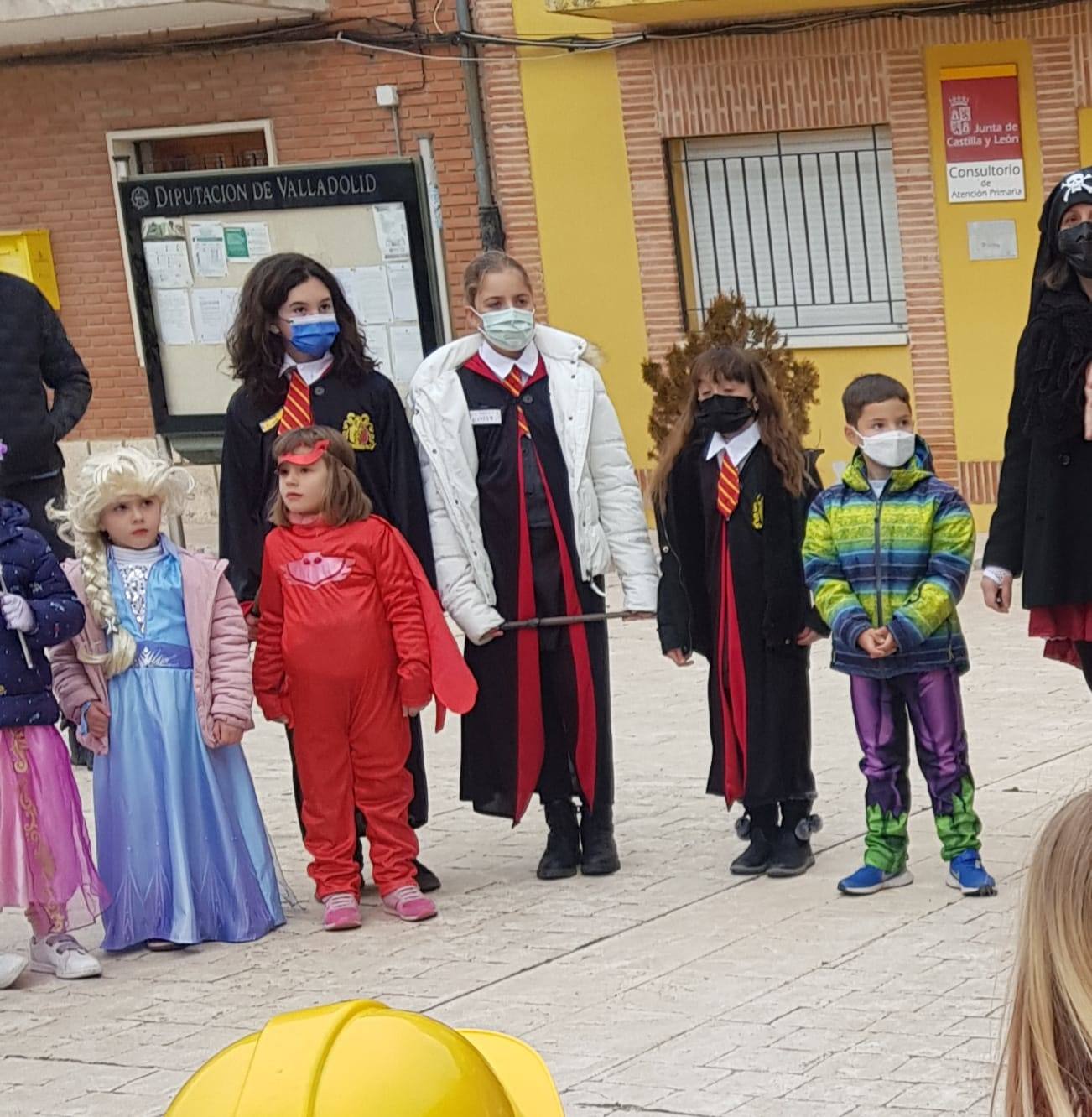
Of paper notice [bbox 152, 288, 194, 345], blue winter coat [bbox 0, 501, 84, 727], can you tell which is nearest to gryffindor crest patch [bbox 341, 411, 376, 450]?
blue winter coat [bbox 0, 501, 84, 727]

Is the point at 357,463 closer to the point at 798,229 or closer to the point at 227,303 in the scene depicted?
the point at 227,303

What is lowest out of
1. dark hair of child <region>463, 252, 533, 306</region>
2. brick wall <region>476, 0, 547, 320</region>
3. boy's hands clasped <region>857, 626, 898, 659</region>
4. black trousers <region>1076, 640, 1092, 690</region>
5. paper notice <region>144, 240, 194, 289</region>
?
black trousers <region>1076, 640, 1092, 690</region>

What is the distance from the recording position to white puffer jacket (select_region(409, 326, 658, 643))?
7.06 meters

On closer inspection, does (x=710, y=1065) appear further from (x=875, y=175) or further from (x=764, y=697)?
(x=875, y=175)

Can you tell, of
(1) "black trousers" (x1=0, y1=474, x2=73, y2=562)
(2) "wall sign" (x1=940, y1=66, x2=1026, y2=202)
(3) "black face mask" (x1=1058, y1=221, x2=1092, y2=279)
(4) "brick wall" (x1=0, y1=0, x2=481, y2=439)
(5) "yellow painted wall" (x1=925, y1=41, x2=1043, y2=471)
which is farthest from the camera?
(4) "brick wall" (x1=0, y1=0, x2=481, y2=439)

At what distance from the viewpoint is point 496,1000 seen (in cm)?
605

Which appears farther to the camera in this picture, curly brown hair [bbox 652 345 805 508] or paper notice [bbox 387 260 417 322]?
paper notice [bbox 387 260 417 322]

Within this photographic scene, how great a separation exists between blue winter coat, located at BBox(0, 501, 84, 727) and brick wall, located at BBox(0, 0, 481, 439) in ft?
33.0

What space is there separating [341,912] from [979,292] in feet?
28.6

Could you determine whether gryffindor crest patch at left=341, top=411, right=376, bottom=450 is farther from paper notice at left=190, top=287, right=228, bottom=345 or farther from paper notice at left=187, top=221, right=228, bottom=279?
paper notice at left=187, top=221, right=228, bottom=279

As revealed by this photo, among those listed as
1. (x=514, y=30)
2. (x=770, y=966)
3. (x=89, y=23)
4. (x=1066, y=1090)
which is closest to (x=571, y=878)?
(x=770, y=966)

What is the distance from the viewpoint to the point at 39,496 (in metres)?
9.29

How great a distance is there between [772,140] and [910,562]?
9202mm

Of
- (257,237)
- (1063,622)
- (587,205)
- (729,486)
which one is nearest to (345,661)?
(729,486)
